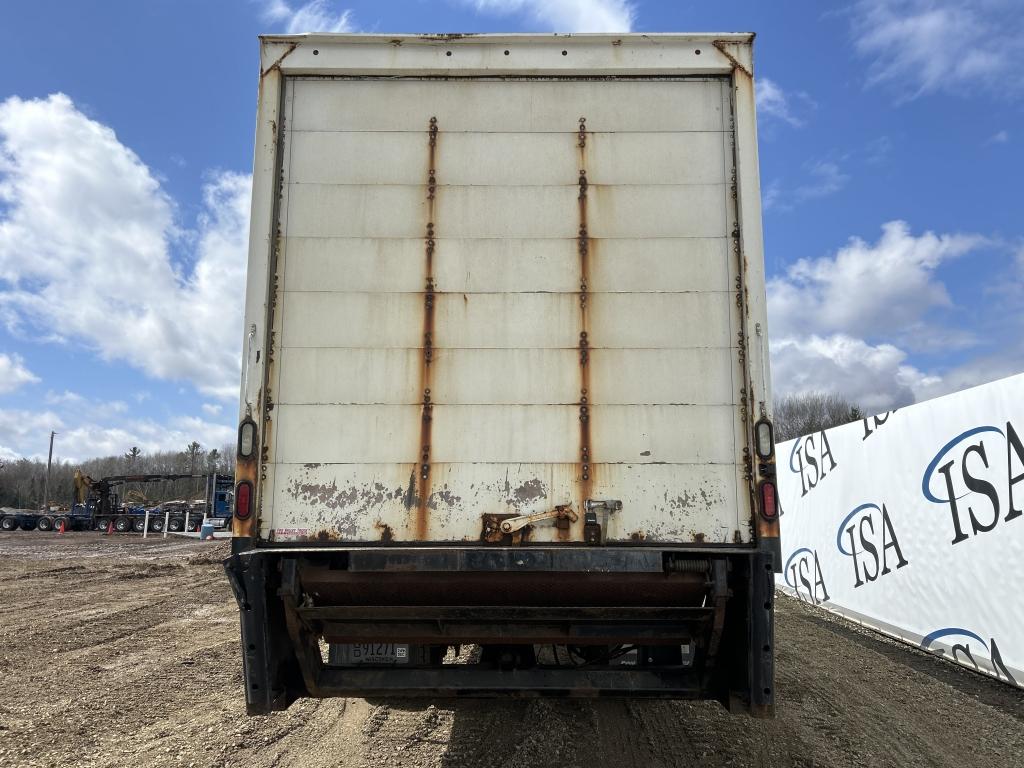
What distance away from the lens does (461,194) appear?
3.71 m

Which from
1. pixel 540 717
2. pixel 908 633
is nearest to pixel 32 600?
pixel 540 717

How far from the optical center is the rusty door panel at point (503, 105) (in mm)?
3807

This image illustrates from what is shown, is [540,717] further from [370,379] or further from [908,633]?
[908,633]

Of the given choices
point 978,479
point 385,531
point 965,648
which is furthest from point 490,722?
point 978,479

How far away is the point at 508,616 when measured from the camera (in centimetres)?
354

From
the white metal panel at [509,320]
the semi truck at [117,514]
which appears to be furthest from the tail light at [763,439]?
the semi truck at [117,514]

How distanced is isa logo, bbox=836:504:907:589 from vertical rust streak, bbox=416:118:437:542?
268 inches

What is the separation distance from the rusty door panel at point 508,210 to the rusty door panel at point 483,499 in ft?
4.17

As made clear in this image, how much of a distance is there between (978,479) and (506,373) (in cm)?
561

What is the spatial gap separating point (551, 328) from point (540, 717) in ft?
10.5

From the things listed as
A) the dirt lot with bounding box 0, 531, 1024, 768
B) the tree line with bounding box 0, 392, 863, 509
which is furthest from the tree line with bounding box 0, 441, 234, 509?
the dirt lot with bounding box 0, 531, 1024, 768

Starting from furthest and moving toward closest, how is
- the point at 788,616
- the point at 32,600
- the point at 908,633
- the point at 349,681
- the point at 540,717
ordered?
the point at 32,600
the point at 788,616
the point at 908,633
the point at 540,717
the point at 349,681

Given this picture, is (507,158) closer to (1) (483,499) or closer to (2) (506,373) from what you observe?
(2) (506,373)

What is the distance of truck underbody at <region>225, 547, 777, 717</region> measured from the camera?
10.9 ft
